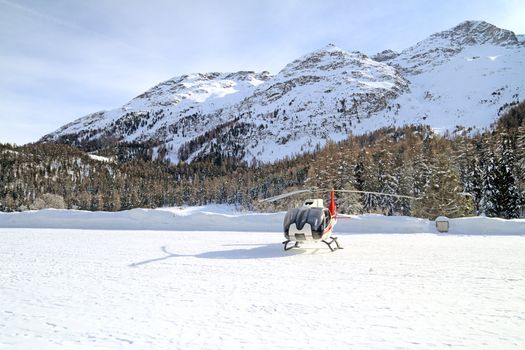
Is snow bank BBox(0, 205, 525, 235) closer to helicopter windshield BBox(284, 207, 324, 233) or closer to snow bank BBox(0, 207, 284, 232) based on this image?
snow bank BBox(0, 207, 284, 232)

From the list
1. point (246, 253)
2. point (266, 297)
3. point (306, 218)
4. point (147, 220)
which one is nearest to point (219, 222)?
point (147, 220)

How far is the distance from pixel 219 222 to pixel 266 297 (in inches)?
444

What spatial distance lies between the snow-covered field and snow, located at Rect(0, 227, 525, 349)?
0.03 metres

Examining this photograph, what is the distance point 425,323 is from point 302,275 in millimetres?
3356

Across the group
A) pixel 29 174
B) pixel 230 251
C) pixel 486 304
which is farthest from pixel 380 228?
pixel 29 174

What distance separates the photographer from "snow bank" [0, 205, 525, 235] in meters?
15.0

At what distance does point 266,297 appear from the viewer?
6891 millimetres

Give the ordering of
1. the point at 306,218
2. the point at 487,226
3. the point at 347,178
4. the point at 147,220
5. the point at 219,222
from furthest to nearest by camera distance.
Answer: the point at 347,178, the point at 147,220, the point at 219,222, the point at 487,226, the point at 306,218

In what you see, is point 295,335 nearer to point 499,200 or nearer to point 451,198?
point 451,198

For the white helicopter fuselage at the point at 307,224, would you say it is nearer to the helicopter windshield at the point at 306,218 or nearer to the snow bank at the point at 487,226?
the helicopter windshield at the point at 306,218

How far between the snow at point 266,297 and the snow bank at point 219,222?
2681 millimetres

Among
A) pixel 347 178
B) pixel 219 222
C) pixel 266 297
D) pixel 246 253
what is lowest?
pixel 266 297

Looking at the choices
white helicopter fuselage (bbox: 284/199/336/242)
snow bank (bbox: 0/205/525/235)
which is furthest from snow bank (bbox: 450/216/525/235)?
white helicopter fuselage (bbox: 284/199/336/242)

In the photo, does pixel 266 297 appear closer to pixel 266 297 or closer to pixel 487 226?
pixel 266 297
